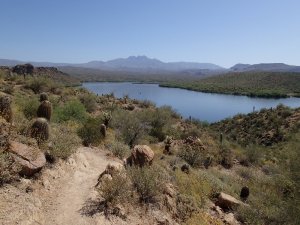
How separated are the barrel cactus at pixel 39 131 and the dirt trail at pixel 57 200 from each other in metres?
0.84

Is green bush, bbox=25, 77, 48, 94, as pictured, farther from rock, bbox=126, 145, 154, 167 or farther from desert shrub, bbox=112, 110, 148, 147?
rock, bbox=126, 145, 154, 167

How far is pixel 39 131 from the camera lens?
934cm

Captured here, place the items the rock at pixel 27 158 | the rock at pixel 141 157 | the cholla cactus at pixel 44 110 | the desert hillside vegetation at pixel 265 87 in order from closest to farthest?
the rock at pixel 27 158 → the rock at pixel 141 157 → the cholla cactus at pixel 44 110 → the desert hillside vegetation at pixel 265 87

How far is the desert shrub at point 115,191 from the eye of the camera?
7.84 metres

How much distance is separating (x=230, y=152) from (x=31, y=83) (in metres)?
18.9

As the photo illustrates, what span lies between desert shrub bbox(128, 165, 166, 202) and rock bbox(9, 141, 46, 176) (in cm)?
222

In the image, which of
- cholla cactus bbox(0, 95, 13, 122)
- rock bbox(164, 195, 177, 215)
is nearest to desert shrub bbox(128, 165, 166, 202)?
rock bbox(164, 195, 177, 215)

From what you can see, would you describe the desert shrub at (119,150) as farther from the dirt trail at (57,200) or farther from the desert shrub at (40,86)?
the desert shrub at (40,86)

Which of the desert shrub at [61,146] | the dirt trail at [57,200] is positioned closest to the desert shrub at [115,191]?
the dirt trail at [57,200]

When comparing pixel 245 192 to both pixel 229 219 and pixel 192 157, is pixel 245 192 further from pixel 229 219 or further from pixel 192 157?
pixel 192 157

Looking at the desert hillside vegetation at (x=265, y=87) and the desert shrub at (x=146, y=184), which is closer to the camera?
the desert shrub at (x=146, y=184)

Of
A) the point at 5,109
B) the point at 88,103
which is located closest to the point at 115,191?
the point at 5,109

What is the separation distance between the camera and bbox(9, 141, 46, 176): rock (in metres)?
7.77

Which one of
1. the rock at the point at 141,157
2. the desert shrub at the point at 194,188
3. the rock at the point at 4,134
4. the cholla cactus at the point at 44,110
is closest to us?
the rock at the point at 4,134
